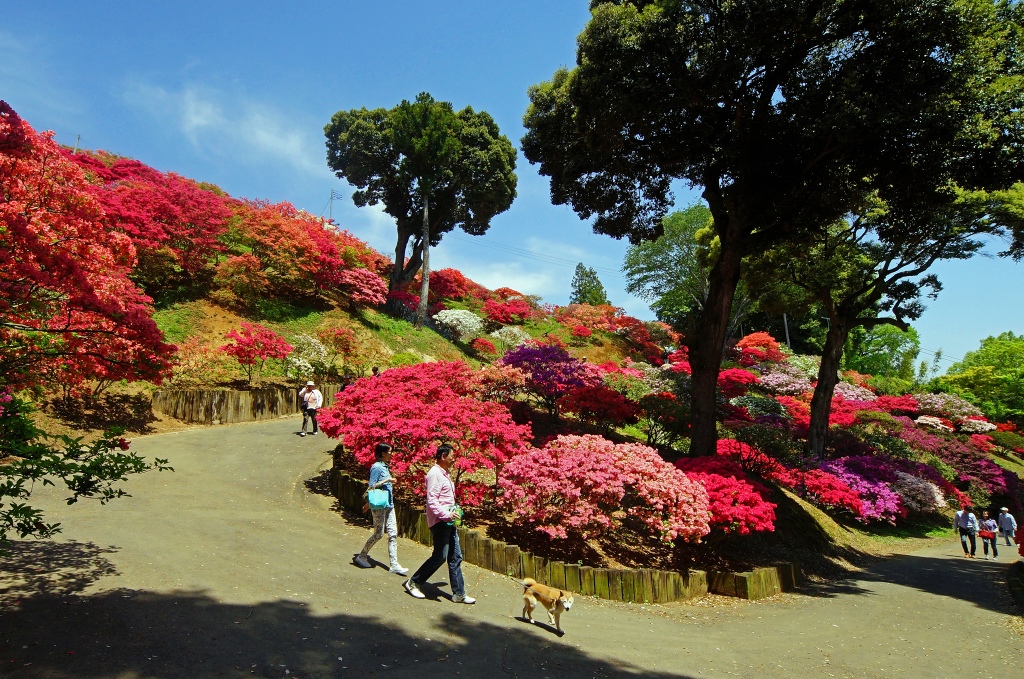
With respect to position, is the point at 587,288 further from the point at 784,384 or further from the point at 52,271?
the point at 52,271

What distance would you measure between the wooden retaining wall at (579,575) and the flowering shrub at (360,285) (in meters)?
18.7

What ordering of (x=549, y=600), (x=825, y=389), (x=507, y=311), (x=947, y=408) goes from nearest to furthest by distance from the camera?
(x=549, y=600)
(x=825, y=389)
(x=947, y=408)
(x=507, y=311)

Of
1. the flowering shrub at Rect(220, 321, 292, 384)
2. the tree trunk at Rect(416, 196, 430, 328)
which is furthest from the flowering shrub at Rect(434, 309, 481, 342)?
the flowering shrub at Rect(220, 321, 292, 384)

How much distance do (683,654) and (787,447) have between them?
1274 centimetres

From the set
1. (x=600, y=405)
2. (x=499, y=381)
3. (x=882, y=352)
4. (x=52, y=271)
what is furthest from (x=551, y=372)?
(x=882, y=352)

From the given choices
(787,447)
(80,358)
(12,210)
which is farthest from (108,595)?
(787,447)

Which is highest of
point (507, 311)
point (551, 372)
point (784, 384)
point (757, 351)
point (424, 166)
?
point (424, 166)

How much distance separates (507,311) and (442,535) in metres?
28.8

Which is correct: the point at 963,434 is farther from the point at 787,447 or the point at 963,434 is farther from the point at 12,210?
the point at 12,210

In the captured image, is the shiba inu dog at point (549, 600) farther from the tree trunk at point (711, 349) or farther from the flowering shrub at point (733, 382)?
the flowering shrub at point (733, 382)

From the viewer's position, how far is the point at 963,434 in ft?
91.6

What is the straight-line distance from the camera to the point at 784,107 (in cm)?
1159

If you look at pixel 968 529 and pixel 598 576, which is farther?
pixel 968 529

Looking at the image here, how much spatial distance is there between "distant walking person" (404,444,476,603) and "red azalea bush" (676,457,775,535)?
4689mm
